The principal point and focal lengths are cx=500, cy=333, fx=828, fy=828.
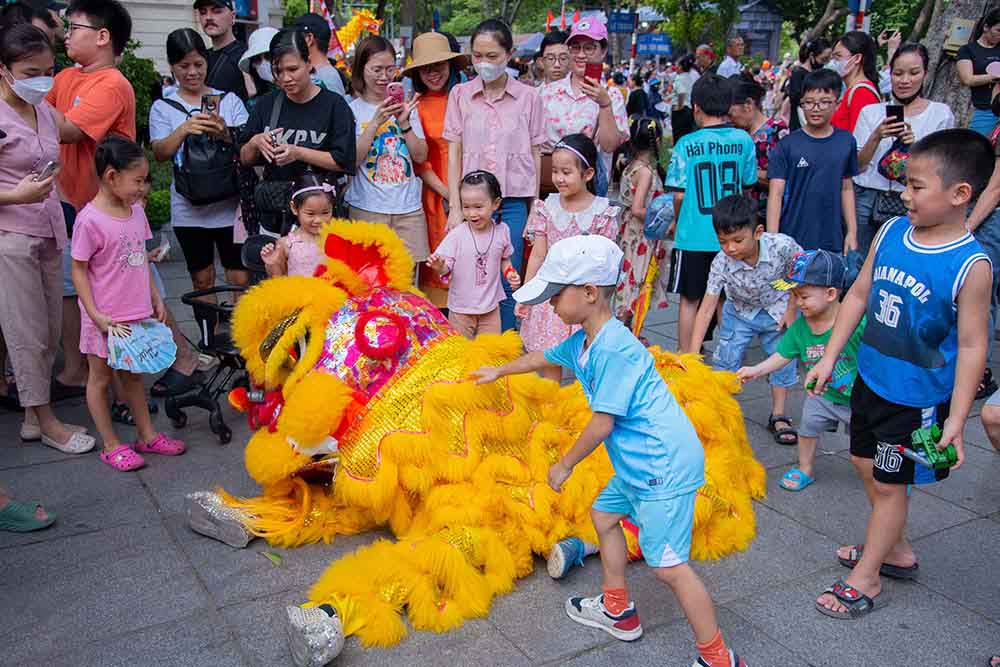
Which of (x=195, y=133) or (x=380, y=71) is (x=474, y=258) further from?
(x=195, y=133)

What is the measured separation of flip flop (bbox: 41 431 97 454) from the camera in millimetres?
4203

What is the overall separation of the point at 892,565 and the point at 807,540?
1.22ft

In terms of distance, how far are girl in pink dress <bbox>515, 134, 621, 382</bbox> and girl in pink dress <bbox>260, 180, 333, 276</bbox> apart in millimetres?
1142

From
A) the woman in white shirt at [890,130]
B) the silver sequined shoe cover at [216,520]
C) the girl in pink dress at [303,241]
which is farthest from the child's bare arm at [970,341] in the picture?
the woman in white shirt at [890,130]

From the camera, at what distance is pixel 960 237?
2.70m

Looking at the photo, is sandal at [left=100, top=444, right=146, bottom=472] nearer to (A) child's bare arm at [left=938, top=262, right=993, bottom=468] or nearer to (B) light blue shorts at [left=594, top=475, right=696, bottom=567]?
(B) light blue shorts at [left=594, top=475, right=696, bottom=567]

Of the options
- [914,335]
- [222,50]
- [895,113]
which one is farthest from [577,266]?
[222,50]

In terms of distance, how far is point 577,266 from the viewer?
253 cm

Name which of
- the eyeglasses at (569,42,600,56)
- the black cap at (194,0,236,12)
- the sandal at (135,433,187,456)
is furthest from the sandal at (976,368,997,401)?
the black cap at (194,0,236,12)


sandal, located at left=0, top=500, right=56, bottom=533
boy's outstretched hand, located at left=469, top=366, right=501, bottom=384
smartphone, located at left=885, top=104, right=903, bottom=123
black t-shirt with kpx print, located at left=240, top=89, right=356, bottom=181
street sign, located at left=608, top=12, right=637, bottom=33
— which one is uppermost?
street sign, located at left=608, top=12, right=637, bottom=33

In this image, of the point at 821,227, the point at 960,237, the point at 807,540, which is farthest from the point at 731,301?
the point at 960,237

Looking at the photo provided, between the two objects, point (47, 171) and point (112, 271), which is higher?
point (47, 171)

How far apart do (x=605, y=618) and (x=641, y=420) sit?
2.48 feet

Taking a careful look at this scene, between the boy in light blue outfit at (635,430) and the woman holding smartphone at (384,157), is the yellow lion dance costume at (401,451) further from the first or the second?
the woman holding smartphone at (384,157)
